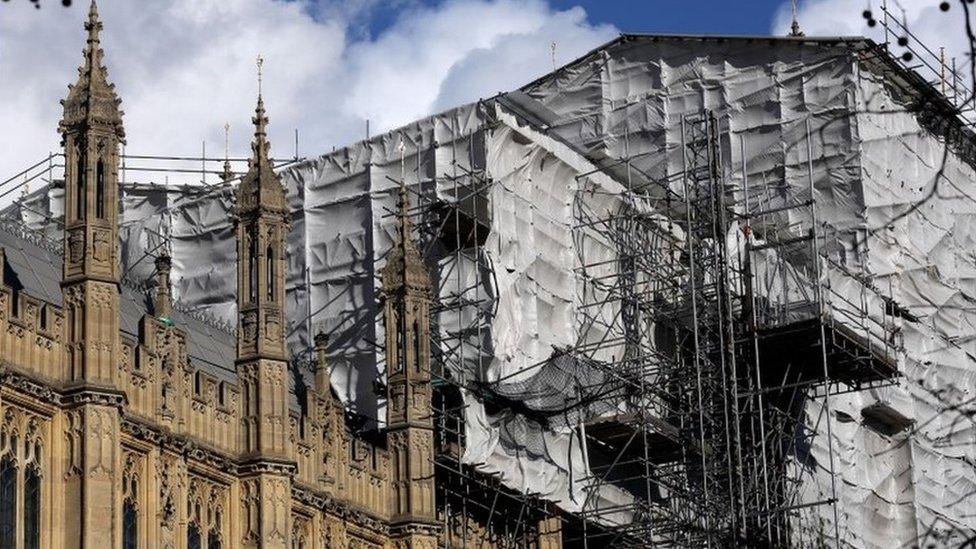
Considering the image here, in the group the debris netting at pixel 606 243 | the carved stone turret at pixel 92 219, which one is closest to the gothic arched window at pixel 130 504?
the carved stone turret at pixel 92 219

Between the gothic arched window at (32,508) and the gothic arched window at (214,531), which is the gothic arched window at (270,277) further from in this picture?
the gothic arched window at (32,508)

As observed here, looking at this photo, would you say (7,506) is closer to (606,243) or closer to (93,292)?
(93,292)

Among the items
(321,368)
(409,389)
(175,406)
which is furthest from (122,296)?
(409,389)

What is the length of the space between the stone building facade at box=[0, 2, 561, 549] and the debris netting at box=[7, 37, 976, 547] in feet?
9.66

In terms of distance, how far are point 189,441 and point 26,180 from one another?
23.2m

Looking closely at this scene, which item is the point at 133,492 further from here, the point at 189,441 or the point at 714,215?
the point at 714,215

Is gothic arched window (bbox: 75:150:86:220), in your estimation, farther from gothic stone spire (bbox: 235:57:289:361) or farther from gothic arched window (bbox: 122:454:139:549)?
gothic stone spire (bbox: 235:57:289:361)

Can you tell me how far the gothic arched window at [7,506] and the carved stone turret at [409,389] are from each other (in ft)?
43.5

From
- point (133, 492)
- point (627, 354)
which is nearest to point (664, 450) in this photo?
point (627, 354)

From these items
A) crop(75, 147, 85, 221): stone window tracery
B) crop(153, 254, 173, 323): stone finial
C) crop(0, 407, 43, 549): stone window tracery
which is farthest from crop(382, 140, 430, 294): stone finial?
crop(0, 407, 43, 549): stone window tracery

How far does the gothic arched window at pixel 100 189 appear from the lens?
124 ft

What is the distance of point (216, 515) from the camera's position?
1614 inches

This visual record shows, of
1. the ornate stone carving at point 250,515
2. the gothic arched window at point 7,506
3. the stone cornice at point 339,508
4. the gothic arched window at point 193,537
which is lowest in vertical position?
the gothic arched window at point 7,506

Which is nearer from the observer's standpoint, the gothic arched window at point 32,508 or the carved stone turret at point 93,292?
the gothic arched window at point 32,508
